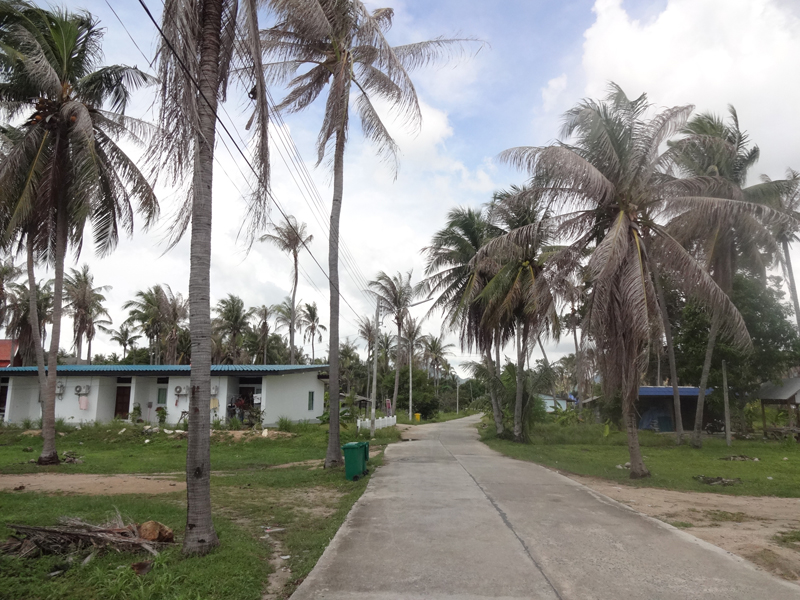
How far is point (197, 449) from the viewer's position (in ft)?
19.8

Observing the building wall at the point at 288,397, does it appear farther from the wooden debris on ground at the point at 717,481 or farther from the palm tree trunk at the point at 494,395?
the wooden debris on ground at the point at 717,481

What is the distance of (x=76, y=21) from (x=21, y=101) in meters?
2.58

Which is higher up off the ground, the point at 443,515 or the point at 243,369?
the point at 243,369

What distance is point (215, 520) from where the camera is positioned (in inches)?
307

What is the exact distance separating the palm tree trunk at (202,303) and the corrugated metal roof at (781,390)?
3060 cm

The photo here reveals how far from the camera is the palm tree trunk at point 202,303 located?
597 cm

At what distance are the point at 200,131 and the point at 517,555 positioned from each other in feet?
20.6

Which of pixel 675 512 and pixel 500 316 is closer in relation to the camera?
pixel 675 512

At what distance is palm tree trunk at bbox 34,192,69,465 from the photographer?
1435 cm

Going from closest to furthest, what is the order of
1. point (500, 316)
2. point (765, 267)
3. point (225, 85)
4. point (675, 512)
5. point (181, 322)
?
1. point (225, 85)
2. point (675, 512)
3. point (765, 267)
4. point (500, 316)
5. point (181, 322)

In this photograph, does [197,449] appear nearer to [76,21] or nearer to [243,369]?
[76,21]

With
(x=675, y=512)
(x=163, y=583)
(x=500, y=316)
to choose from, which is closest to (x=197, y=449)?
(x=163, y=583)

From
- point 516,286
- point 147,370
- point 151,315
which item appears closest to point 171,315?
point 151,315

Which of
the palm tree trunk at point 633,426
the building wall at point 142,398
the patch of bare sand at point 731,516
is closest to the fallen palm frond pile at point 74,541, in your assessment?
the patch of bare sand at point 731,516
